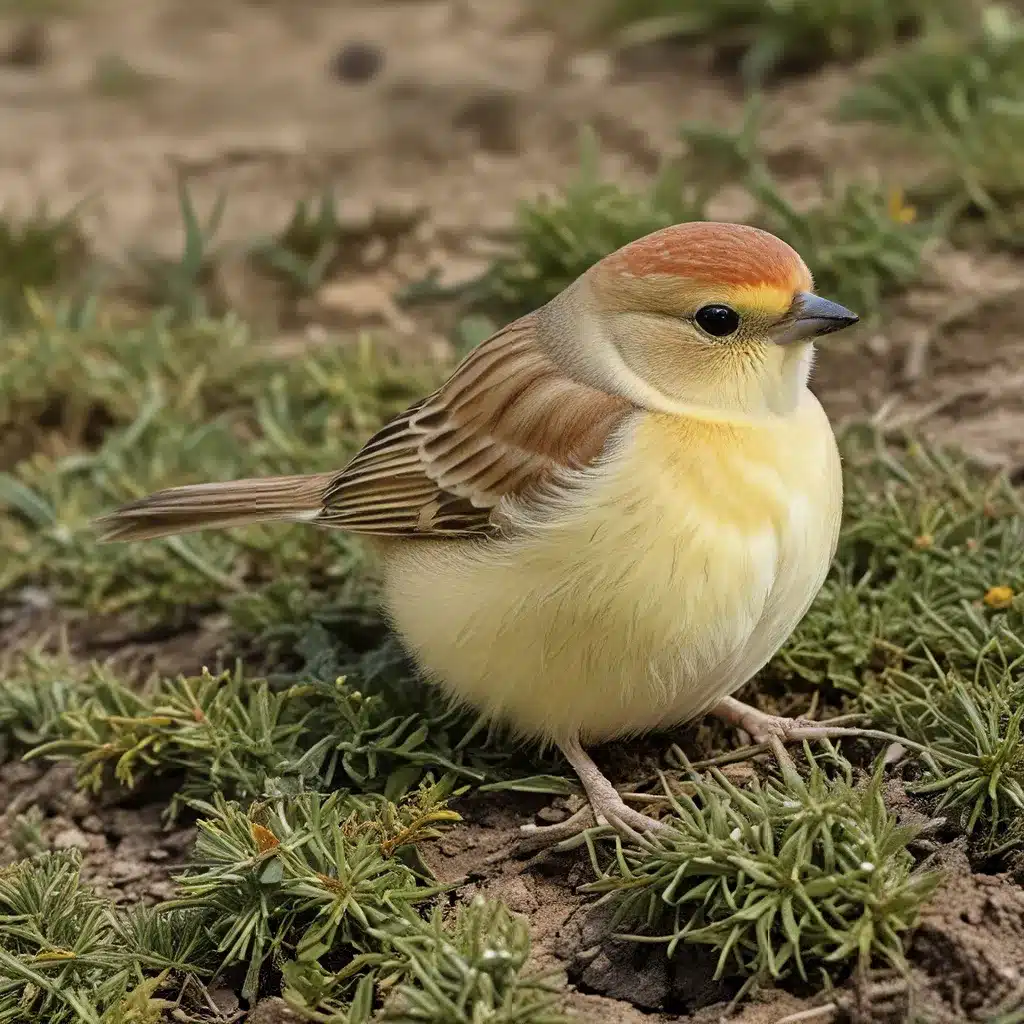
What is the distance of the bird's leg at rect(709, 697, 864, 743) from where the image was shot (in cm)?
401

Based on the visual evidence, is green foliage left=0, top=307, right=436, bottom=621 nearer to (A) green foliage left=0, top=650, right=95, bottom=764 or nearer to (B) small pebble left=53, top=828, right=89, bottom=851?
(A) green foliage left=0, top=650, right=95, bottom=764

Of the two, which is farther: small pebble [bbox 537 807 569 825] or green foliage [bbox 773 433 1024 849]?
small pebble [bbox 537 807 569 825]

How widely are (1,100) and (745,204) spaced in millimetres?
4229

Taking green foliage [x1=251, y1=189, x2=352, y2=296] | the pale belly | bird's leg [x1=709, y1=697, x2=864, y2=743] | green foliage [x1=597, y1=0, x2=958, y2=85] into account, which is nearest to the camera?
the pale belly

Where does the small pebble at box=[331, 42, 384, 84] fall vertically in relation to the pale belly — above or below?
below

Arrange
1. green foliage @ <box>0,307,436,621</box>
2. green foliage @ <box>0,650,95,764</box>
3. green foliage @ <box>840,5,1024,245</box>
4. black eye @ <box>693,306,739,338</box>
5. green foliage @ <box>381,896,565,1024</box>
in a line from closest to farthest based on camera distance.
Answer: green foliage @ <box>381,896,565,1024</box>, black eye @ <box>693,306,739,338</box>, green foliage @ <box>0,650,95,764</box>, green foliage @ <box>0,307,436,621</box>, green foliage @ <box>840,5,1024,245</box>

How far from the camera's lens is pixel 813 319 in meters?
3.86

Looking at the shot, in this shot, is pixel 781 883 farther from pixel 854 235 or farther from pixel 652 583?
pixel 854 235

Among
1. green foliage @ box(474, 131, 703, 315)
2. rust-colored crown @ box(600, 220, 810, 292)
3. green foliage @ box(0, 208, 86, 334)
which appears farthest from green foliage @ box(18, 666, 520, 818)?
green foliage @ box(0, 208, 86, 334)

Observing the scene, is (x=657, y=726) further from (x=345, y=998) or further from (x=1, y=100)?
(x=1, y=100)

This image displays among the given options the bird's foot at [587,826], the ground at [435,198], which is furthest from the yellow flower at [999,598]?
the bird's foot at [587,826]

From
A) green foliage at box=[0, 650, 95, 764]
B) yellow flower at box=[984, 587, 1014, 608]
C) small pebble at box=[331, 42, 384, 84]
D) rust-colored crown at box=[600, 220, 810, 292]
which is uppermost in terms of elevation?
rust-colored crown at box=[600, 220, 810, 292]

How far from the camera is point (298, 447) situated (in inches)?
221

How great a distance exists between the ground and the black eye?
116 cm
